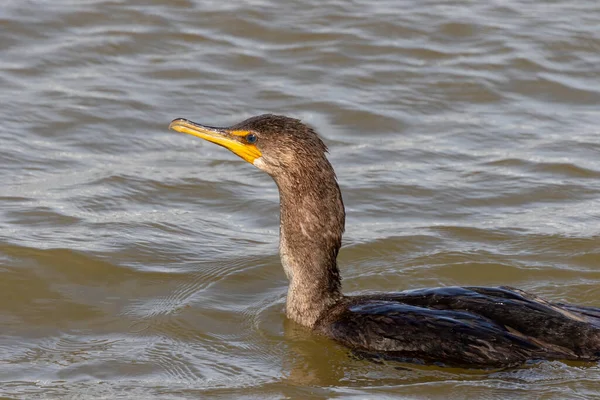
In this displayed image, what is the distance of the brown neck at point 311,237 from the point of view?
26.7ft

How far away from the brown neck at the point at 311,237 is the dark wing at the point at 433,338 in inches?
18.4

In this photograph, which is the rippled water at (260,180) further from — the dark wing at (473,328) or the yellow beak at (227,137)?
the yellow beak at (227,137)

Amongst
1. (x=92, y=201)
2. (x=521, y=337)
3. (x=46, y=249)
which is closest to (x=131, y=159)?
(x=92, y=201)

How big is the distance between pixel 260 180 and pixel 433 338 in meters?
3.76

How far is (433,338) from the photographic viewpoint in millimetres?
7406

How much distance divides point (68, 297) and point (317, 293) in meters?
1.75

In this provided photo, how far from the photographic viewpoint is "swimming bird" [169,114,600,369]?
7.30m

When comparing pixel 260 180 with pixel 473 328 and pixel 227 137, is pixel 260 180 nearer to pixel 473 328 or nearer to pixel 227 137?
Answer: pixel 227 137

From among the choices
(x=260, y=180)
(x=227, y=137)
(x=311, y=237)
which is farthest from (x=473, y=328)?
(x=260, y=180)

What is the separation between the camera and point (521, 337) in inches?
287

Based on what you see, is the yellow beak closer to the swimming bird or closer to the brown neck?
the swimming bird

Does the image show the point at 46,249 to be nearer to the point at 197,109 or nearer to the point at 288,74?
the point at 197,109

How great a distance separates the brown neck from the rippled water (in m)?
0.25

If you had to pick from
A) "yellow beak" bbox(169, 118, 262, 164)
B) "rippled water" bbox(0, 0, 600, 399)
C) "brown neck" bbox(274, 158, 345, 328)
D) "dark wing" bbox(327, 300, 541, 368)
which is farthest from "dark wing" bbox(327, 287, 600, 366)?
"yellow beak" bbox(169, 118, 262, 164)
